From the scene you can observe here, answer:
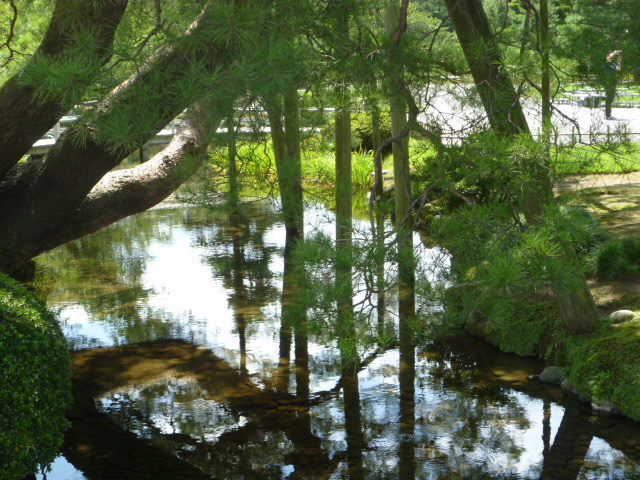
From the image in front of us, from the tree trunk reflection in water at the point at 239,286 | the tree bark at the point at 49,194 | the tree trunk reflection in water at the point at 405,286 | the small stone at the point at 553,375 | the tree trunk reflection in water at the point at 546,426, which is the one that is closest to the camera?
the tree trunk reflection in water at the point at 405,286

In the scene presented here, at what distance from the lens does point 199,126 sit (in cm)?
652

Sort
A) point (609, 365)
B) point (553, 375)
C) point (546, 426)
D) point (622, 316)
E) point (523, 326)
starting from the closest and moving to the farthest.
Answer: point (546, 426) → point (609, 365) → point (553, 375) → point (622, 316) → point (523, 326)

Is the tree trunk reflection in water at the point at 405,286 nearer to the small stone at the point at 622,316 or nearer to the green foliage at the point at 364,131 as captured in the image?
the small stone at the point at 622,316

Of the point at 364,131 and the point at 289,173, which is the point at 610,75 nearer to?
the point at 289,173

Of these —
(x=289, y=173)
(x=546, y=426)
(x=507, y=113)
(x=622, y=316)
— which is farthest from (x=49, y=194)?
(x=622, y=316)

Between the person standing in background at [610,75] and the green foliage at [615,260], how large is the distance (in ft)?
9.08

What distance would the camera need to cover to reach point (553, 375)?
5.68 meters

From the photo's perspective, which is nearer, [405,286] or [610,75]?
[610,75]

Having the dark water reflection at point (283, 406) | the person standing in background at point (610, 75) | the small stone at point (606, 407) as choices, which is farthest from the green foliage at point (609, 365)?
the person standing in background at point (610, 75)

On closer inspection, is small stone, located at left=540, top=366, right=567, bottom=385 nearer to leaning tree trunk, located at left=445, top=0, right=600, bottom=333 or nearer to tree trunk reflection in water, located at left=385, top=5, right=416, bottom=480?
leaning tree trunk, located at left=445, top=0, right=600, bottom=333

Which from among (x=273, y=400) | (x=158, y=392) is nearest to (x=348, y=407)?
(x=273, y=400)

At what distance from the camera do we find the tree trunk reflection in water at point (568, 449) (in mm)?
4383

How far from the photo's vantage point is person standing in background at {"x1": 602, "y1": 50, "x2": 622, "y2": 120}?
385 cm

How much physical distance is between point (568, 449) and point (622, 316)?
154 cm
